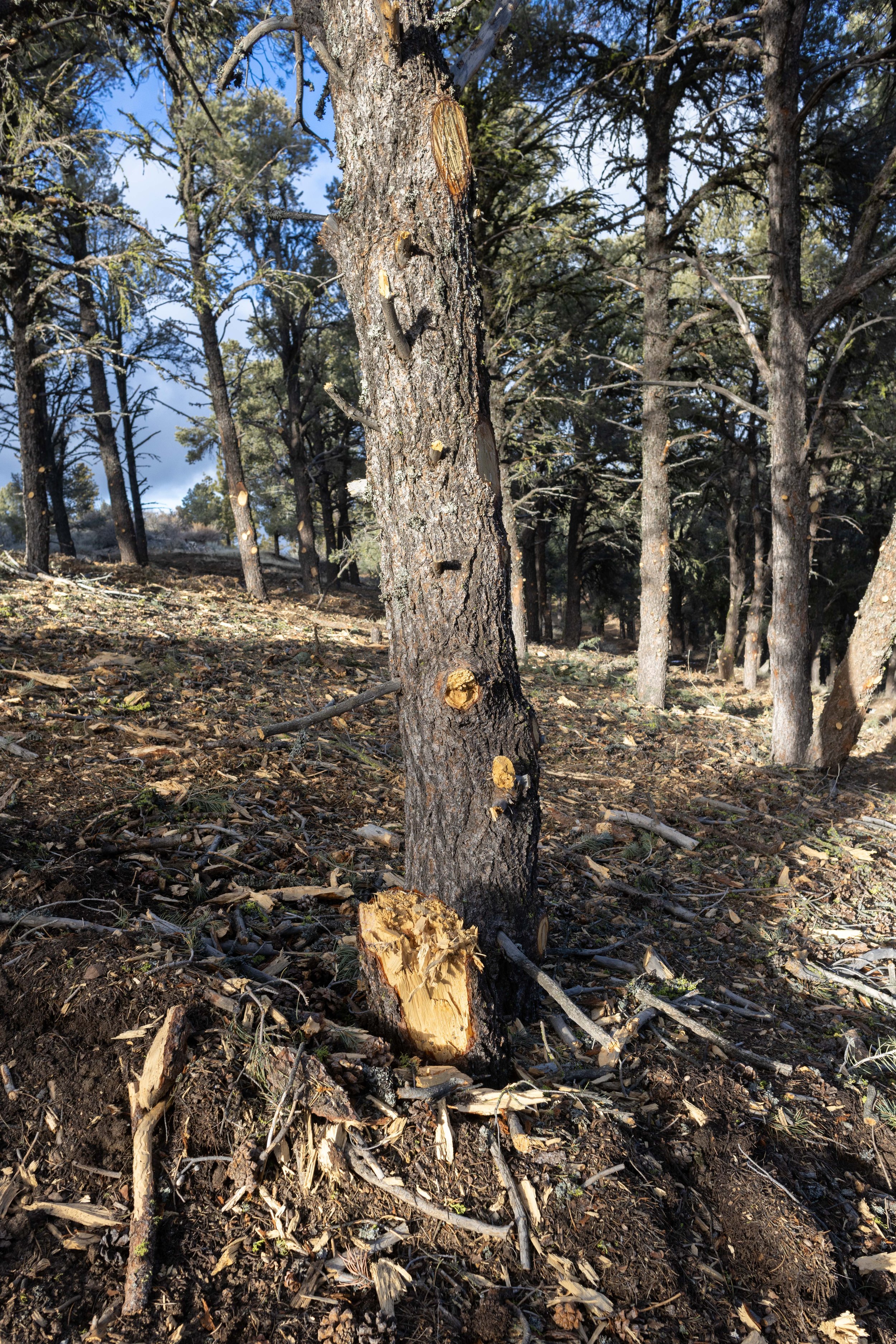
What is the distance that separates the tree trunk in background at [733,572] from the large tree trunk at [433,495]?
53.7 feet

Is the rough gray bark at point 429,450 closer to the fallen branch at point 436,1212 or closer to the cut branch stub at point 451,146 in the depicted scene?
the cut branch stub at point 451,146

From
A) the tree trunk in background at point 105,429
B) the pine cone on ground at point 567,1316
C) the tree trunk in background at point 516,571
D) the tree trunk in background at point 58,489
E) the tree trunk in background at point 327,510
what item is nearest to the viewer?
the pine cone on ground at point 567,1316

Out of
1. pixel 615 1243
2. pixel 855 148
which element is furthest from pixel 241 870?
pixel 855 148

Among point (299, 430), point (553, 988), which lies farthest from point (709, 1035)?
point (299, 430)

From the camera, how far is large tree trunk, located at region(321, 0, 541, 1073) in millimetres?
2455

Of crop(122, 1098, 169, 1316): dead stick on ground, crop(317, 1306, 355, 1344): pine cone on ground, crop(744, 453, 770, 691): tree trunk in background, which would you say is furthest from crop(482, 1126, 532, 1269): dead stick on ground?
crop(744, 453, 770, 691): tree trunk in background

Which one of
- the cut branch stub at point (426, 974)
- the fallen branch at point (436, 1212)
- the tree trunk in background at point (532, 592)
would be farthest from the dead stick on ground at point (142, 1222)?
the tree trunk in background at point (532, 592)

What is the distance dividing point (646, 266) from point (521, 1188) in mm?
10968

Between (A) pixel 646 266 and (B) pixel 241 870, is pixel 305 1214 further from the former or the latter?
(A) pixel 646 266

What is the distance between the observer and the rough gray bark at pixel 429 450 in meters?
2.47

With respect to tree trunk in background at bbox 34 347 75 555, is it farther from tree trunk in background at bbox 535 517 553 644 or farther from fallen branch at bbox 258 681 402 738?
fallen branch at bbox 258 681 402 738

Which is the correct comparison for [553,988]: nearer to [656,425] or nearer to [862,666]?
[862,666]

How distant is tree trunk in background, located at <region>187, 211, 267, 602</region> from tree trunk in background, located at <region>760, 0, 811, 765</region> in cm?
950

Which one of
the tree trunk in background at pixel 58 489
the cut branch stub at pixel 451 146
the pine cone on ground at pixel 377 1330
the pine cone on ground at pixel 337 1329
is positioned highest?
the tree trunk in background at pixel 58 489
